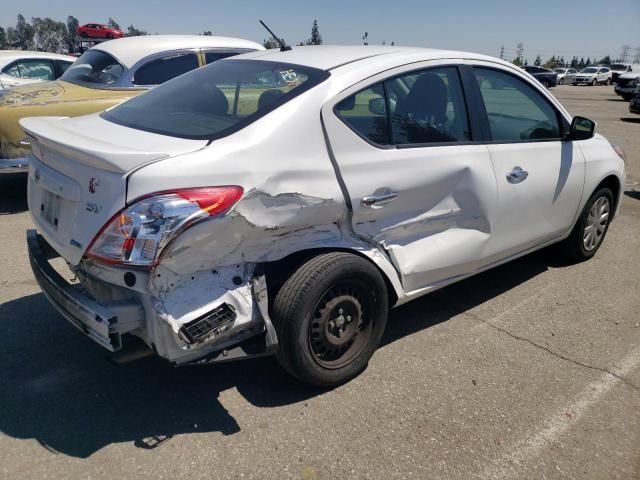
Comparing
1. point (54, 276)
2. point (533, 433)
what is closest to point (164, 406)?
point (54, 276)

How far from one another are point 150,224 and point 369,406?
1.51 meters

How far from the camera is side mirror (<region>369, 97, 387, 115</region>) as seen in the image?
3091mm

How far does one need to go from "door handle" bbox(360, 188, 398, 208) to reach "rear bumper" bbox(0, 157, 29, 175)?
4.40 meters

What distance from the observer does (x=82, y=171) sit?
255cm

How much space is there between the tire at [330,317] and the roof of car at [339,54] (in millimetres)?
1166

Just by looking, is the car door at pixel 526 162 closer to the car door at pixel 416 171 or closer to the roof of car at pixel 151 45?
the car door at pixel 416 171

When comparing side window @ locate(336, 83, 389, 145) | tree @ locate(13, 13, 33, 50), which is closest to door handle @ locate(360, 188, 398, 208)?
side window @ locate(336, 83, 389, 145)

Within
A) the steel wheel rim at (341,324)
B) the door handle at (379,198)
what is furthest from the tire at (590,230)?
the steel wheel rim at (341,324)

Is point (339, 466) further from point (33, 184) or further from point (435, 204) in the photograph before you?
point (33, 184)

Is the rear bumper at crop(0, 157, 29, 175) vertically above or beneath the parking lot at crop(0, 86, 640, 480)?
above

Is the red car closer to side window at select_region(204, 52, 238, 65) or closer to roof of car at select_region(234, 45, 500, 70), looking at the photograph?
side window at select_region(204, 52, 238, 65)

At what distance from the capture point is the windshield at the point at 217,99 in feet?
9.20

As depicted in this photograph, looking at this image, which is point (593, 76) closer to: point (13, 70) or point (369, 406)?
point (13, 70)

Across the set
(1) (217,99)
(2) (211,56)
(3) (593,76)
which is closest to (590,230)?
(1) (217,99)
